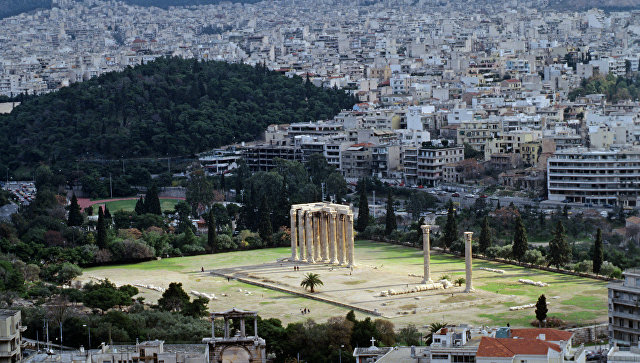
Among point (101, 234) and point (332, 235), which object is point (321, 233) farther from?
point (101, 234)

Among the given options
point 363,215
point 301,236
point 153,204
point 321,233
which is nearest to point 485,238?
point 321,233

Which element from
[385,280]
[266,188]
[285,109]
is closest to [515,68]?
[285,109]

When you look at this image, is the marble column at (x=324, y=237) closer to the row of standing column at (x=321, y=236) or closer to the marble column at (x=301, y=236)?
the row of standing column at (x=321, y=236)

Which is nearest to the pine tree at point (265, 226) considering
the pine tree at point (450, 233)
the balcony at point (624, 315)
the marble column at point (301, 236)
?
the marble column at point (301, 236)

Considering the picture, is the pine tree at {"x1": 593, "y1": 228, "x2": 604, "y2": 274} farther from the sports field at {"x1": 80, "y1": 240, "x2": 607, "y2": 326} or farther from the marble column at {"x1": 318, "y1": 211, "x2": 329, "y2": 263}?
the marble column at {"x1": 318, "y1": 211, "x2": 329, "y2": 263}

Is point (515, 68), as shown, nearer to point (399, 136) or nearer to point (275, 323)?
point (399, 136)

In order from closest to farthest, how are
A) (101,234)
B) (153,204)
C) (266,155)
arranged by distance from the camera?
(101,234) → (153,204) → (266,155)

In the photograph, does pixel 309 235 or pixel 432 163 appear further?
pixel 432 163
